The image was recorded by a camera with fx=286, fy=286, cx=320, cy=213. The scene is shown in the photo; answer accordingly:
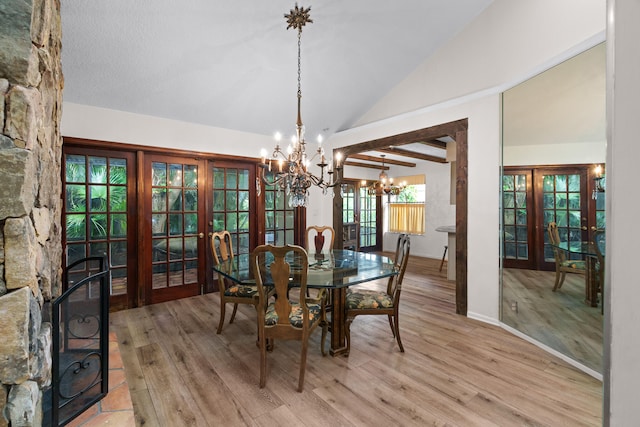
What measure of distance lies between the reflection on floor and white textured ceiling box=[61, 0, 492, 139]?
2.69 m

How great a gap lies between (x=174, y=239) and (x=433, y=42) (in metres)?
4.01

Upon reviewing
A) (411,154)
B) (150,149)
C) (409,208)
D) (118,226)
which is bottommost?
(118,226)

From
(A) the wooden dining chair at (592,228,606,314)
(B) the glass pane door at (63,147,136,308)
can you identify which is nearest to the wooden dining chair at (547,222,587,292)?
(A) the wooden dining chair at (592,228,606,314)

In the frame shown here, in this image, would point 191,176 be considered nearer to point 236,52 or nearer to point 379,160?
point 236,52

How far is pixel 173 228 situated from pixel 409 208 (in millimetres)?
5764

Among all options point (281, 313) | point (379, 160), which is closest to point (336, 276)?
point (281, 313)

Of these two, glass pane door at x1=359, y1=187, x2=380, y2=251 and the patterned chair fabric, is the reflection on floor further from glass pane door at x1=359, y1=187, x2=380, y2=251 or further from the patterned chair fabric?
glass pane door at x1=359, y1=187, x2=380, y2=251

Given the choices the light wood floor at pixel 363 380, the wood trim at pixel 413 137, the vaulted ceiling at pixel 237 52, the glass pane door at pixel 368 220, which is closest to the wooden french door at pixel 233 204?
the vaulted ceiling at pixel 237 52

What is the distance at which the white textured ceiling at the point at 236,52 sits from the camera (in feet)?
7.91

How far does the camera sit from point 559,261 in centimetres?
238

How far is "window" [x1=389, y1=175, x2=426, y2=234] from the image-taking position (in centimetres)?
732

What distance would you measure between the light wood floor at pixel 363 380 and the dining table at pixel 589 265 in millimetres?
579

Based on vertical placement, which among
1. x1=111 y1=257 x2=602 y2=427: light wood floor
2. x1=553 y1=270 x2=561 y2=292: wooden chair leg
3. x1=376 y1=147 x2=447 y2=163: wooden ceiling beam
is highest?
x1=376 y1=147 x2=447 y2=163: wooden ceiling beam

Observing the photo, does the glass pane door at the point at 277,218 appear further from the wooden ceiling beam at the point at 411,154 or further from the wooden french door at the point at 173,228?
the wooden ceiling beam at the point at 411,154
